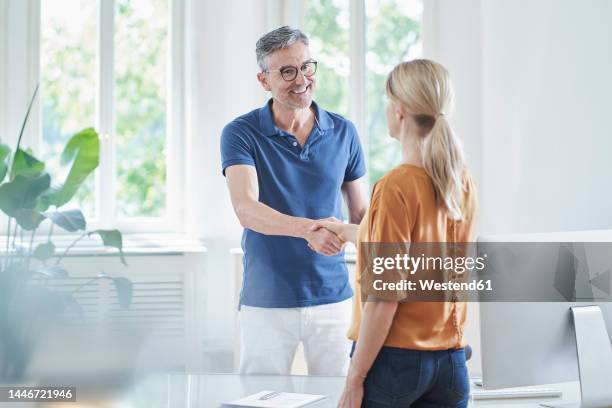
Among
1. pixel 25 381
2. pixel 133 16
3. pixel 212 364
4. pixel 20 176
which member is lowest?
pixel 212 364

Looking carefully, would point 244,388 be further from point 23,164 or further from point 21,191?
point 23,164

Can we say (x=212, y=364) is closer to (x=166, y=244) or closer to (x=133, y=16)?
(x=166, y=244)

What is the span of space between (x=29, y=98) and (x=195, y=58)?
970 mm

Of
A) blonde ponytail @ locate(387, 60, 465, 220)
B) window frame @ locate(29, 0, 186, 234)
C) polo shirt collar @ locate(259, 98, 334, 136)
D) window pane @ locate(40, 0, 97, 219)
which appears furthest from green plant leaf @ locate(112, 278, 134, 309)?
blonde ponytail @ locate(387, 60, 465, 220)

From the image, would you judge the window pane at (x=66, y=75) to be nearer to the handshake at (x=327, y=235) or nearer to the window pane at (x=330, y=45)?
the window pane at (x=330, y=45)

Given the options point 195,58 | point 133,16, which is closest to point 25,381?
point 195,58

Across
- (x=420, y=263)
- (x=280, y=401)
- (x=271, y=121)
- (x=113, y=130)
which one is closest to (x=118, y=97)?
(x=113, y=130)

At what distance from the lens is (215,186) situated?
4.21 m

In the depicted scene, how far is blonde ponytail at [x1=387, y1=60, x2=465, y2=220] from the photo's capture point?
1.38 metres

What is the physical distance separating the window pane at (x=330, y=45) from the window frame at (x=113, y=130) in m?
0.78

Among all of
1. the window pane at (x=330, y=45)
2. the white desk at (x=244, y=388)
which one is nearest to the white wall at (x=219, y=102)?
the window pane at (x=330, y=45)

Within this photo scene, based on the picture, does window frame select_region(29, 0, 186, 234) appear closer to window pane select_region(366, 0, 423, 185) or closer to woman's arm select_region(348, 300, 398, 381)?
window pane select_region(366, 0, 423, 185)

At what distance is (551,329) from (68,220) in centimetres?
235

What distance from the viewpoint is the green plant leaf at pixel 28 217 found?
10.8ft
